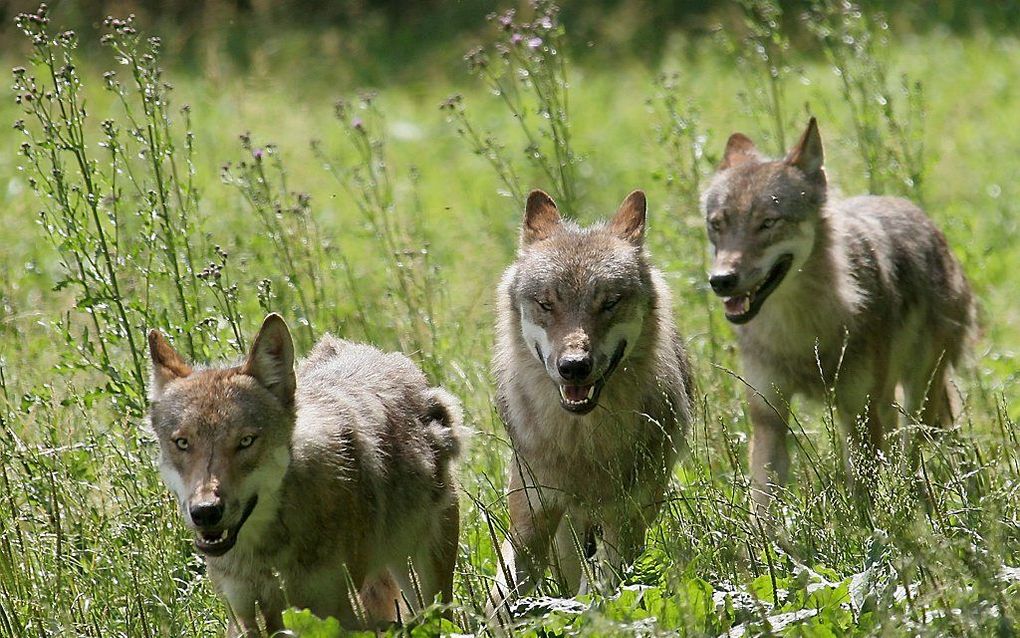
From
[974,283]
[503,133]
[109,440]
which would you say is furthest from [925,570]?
[503,133]

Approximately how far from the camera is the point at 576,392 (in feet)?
18.0

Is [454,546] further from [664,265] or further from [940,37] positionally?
[940,37]

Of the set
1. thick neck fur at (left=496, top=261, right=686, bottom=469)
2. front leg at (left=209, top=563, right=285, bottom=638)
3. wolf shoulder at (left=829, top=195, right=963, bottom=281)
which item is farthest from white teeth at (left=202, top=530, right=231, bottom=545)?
wolf shoulder at (left=829, top=195, right=963, bottom=281)

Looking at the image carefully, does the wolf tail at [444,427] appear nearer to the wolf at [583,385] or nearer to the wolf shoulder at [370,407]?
the wolf shoulder at [370,407]

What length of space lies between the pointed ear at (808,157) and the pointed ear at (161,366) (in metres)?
3.70

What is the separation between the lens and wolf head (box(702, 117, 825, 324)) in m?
6.90

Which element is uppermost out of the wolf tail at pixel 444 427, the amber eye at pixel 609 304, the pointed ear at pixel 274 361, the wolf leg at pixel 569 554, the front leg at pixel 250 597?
the pointed ear at pixel 274 361

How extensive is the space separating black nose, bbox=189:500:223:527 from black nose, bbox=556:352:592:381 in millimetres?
1552

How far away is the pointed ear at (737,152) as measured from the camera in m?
7.58

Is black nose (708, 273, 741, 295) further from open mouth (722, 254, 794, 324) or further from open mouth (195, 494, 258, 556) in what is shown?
open mouth (195, 494, 258, 556)

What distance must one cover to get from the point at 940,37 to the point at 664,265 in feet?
31.9

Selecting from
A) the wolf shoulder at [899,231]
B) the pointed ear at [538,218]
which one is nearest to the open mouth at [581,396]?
the pointed ear at [538,218]

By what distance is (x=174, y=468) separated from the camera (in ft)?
15.1

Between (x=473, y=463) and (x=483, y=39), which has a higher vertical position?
(x=483, y=39)
